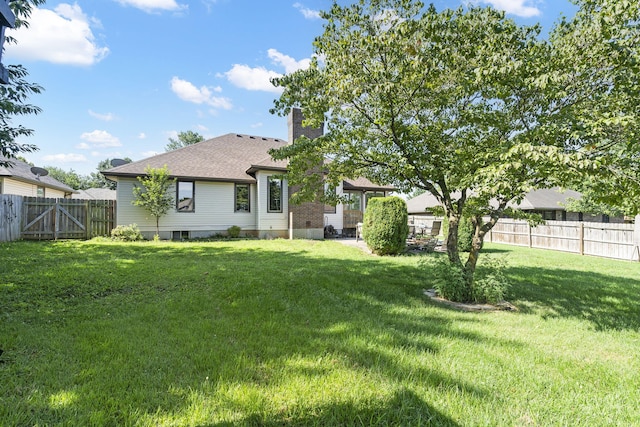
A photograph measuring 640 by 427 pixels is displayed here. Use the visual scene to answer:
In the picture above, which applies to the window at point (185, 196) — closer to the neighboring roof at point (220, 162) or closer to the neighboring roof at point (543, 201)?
the neighboring roof at point (220, 162)

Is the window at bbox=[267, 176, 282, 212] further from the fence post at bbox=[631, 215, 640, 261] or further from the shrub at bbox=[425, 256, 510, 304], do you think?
the fence post at bbox=[631, 215, 640, 261]

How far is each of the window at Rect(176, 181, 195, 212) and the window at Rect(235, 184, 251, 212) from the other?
2088 millimetres

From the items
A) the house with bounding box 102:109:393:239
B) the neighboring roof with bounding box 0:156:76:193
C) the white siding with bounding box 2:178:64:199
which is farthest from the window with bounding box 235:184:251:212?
the white siding with bounding box 2:178:64:199

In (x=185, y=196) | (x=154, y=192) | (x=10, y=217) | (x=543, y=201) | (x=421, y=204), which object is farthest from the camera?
(x=421, y=204)

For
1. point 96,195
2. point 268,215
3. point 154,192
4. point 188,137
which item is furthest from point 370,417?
point 188,137

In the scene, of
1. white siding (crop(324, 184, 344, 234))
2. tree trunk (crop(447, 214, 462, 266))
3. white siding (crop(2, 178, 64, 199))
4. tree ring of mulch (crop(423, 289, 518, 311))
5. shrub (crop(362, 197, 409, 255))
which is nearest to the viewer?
tree ring of mulch (crop(423, 289, 518, 311))

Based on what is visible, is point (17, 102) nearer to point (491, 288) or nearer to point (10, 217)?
point (10, 217)

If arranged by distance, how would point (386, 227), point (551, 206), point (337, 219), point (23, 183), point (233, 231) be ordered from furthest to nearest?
point (551, 206) < point (23, 183) < point (337, 219) < point (233, 231) < point (386, 227)

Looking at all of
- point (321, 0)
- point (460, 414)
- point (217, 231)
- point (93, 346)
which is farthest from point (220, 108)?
point (460, 414)

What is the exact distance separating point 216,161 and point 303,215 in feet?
17.6

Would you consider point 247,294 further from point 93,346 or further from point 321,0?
point 321,0

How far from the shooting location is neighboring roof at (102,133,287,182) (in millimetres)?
14285

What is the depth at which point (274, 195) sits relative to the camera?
1546 cm

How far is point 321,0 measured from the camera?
5.43 m
